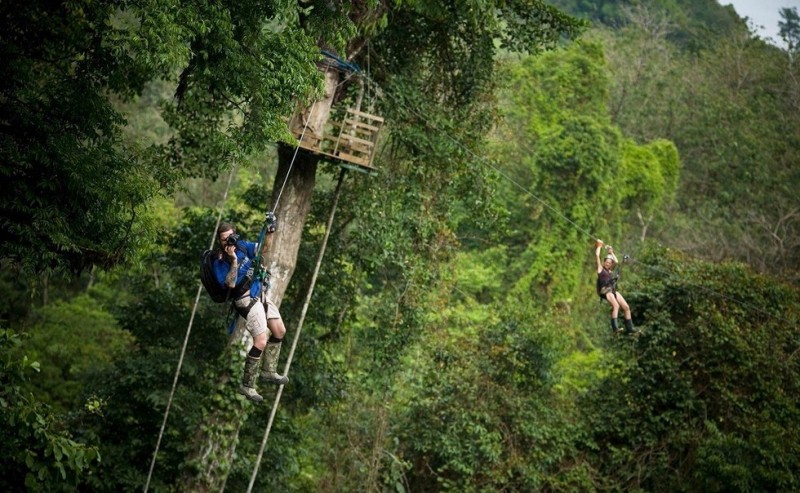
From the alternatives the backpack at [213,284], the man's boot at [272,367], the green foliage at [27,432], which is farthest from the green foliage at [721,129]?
the green foliage at [27,432]

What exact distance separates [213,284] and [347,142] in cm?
339

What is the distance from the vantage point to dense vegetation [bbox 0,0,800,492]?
8219 millimetres

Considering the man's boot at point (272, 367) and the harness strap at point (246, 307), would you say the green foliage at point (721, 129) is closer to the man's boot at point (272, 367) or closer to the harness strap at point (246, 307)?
the man's boot at point (272, 367)

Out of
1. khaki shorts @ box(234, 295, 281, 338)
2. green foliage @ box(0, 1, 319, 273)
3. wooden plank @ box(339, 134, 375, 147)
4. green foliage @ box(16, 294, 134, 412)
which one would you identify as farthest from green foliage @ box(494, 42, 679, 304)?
khaki shorts @ box(234, 295, 281, 338)

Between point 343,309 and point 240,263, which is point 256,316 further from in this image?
point 343,309

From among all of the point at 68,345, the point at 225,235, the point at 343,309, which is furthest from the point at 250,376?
the point at 68,345

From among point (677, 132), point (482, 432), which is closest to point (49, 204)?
point (482, 432)

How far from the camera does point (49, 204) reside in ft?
26.5

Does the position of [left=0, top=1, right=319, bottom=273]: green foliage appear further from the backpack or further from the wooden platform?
the backpack

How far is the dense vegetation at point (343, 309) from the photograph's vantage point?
822cm

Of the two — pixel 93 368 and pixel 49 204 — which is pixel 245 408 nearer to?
pixel 49 204

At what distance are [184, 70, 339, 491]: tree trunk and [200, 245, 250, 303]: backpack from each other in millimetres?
2781

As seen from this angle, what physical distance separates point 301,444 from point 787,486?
817cm

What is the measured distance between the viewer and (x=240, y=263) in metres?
7.47
